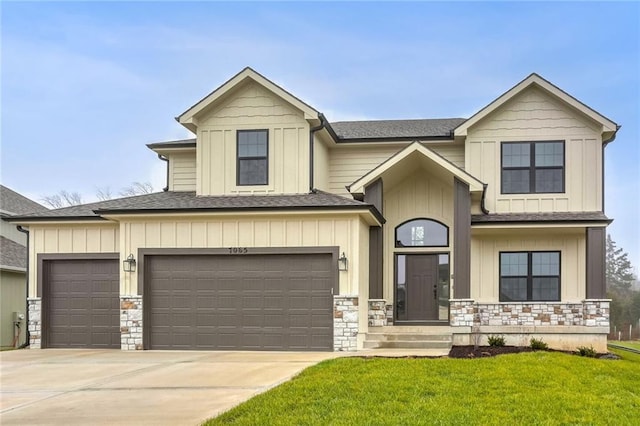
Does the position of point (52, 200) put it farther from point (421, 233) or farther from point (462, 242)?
point (462, 242)

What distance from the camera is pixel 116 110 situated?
30.3 meters

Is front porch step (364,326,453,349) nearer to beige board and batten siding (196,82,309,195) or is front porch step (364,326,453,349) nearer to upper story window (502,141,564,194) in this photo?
beige board and batten siding (196,82,309,195)

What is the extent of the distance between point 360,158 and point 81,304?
860cm

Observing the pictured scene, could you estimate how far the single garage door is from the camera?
570 inches

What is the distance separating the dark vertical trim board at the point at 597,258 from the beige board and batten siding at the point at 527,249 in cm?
70

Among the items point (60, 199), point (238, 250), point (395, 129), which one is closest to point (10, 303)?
point (238, 250)

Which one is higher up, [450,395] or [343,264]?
[343,264]

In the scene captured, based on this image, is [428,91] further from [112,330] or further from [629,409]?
[629,409]

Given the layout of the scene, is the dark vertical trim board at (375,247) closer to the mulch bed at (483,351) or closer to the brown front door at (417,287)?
the brown front door at (417,287)

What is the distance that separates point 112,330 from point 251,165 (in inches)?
217

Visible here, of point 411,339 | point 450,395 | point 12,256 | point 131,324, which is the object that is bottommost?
point 411,339

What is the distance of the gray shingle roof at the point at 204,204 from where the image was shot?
1438 centimetres

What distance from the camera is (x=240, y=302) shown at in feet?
48.5

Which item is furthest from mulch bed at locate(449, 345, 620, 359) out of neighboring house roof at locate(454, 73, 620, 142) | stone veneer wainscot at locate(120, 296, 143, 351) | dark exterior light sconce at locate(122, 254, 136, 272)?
dark exterior light sconce at locate(122, 254, 136, 272)
